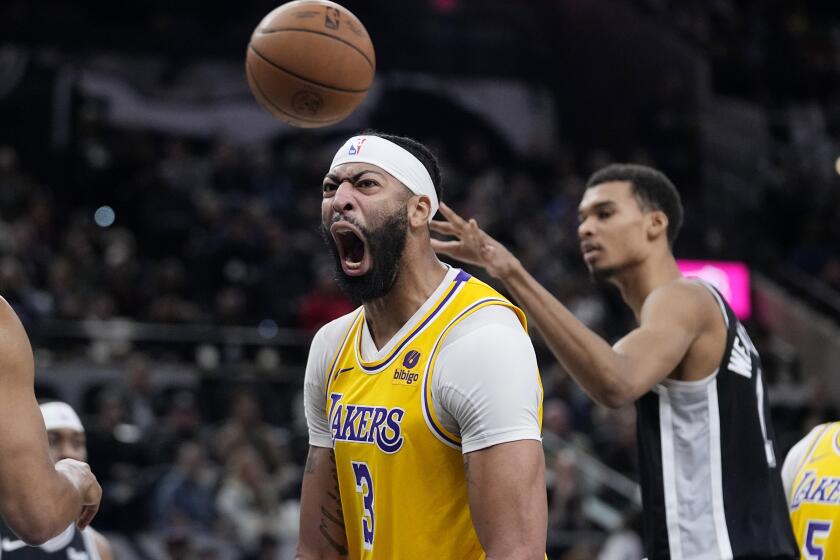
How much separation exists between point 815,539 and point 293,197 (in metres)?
11.1

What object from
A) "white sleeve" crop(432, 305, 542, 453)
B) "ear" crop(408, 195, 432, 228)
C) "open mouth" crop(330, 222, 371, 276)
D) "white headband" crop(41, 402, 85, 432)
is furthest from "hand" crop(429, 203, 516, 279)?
"white headband" crop(41, 402, 85, 432)

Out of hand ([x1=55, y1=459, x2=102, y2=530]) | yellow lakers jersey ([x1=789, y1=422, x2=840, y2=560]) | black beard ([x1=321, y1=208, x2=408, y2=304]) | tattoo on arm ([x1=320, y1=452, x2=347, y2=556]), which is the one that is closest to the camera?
hand ([x1=55, y1=459, x2=102, y2=530])

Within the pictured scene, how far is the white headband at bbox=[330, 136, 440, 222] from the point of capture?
12.3 feet

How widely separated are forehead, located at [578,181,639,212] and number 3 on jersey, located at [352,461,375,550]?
176 cm

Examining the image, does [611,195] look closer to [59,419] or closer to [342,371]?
[342,371]

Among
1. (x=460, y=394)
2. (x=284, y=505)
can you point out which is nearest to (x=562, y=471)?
(x=284, y=505)

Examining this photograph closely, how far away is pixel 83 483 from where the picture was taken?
129 inches

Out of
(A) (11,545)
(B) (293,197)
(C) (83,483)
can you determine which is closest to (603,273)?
(C) (83,483)

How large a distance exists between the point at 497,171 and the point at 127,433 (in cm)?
870

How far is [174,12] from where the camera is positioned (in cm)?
1792

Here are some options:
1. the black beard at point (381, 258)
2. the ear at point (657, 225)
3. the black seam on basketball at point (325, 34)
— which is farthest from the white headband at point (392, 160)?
the ear at point (657, 225)

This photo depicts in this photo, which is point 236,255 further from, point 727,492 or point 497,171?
point 727,492

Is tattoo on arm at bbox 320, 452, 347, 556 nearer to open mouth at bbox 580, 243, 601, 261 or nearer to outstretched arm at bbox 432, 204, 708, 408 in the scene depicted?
outstretched arm at bbox 432, 204, 708, 408

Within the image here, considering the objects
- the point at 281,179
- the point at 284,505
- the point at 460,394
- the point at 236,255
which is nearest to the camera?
the point at 460,394
